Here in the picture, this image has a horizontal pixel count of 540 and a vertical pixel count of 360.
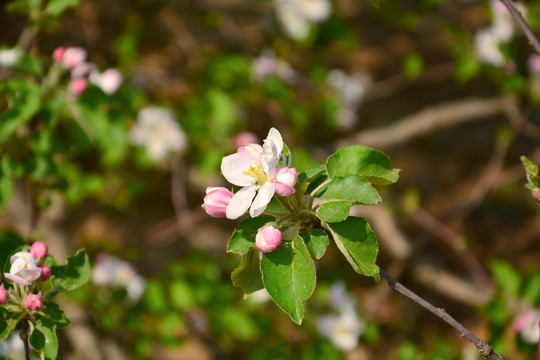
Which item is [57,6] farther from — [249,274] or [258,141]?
[258,141]

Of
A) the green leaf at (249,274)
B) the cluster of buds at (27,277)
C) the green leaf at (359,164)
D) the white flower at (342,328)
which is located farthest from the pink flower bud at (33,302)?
the white flower at (342,328)

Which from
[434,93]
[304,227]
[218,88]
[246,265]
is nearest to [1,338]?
[246,265]

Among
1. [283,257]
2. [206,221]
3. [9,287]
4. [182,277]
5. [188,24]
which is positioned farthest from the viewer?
[188,24]

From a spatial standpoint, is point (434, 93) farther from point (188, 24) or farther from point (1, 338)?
point (1, 338)

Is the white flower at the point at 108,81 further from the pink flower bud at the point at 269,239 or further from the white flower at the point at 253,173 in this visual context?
the pink flower bud at the point at 269,239

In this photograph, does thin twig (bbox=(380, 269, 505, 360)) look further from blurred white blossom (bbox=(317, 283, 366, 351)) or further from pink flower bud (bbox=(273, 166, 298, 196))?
blurred white blossom (bbox=(317, 283, 366, 351))

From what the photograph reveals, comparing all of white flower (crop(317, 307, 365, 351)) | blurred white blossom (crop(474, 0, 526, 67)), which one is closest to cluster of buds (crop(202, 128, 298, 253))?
white flower (crop(317, 307, 365, 351))

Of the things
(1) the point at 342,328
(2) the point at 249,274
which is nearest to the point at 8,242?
(2) the point at 249,274
